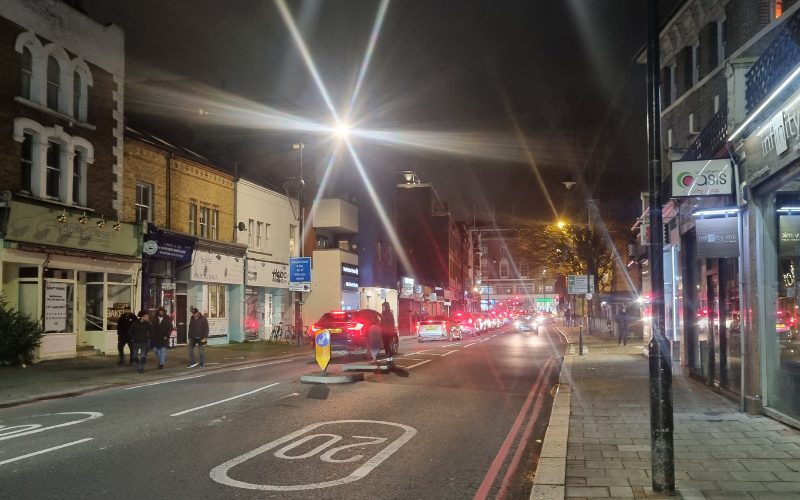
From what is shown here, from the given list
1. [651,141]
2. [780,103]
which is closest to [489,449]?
[651,141]

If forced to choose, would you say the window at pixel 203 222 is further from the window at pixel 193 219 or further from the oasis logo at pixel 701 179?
the oasis logo at pixel 701 179

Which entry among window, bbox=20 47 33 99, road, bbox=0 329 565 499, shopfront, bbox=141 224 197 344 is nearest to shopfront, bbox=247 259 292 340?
shopfront, bbox=141 224 197 344

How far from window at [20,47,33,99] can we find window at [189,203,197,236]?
867 cm

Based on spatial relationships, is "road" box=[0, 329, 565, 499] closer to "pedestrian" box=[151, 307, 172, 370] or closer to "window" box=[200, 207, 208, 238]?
"pedestrian" box=[151, 307, 172, 370]

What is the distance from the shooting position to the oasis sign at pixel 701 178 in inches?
392

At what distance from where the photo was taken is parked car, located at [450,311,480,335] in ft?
134

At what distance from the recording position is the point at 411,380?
49.6 ft

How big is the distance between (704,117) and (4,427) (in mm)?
21254

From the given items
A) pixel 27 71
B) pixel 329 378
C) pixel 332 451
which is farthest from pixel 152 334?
pixel 332 451

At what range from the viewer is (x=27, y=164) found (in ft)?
66.4

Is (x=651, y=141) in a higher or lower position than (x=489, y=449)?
higher

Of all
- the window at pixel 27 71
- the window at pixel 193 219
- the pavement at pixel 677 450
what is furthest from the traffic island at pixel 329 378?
the window at pixel 193 219

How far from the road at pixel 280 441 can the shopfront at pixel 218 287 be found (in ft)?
46.0

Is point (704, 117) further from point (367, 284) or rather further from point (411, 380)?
point (367, 284)
